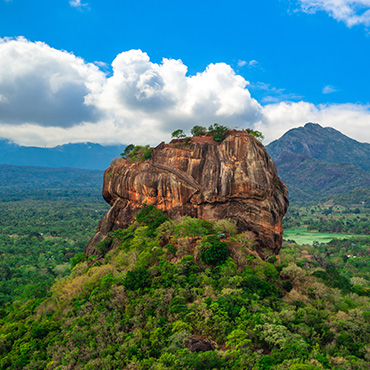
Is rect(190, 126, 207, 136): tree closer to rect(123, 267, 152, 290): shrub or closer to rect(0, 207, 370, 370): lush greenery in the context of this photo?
rect(0, 207, 370, 370): lush greenery

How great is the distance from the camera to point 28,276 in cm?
6069

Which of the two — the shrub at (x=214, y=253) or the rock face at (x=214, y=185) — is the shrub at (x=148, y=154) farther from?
the shrub at (x=214, y=253)

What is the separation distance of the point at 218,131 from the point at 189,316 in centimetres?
2587

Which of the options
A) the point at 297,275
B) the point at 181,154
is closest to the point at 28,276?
the point at 181,154

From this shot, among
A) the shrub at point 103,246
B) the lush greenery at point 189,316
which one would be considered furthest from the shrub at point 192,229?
the shrub at point 103,246

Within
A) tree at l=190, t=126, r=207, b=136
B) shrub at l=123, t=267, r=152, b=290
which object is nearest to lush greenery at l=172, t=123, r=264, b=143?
tree at l=190, t=126, r=207, b=136

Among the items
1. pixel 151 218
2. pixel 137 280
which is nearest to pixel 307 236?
pixel 151 218

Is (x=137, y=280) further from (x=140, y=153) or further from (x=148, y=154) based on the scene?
(x=140, y=153)

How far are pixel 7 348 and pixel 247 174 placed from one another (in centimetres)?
2916

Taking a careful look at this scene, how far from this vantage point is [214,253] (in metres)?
27.3

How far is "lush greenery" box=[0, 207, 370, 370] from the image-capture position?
17.5 metres

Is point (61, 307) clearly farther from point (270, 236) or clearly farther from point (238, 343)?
point (270, 236)

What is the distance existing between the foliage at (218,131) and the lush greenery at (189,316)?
11.6m

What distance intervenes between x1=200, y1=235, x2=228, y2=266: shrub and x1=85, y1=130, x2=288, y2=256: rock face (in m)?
7.63
